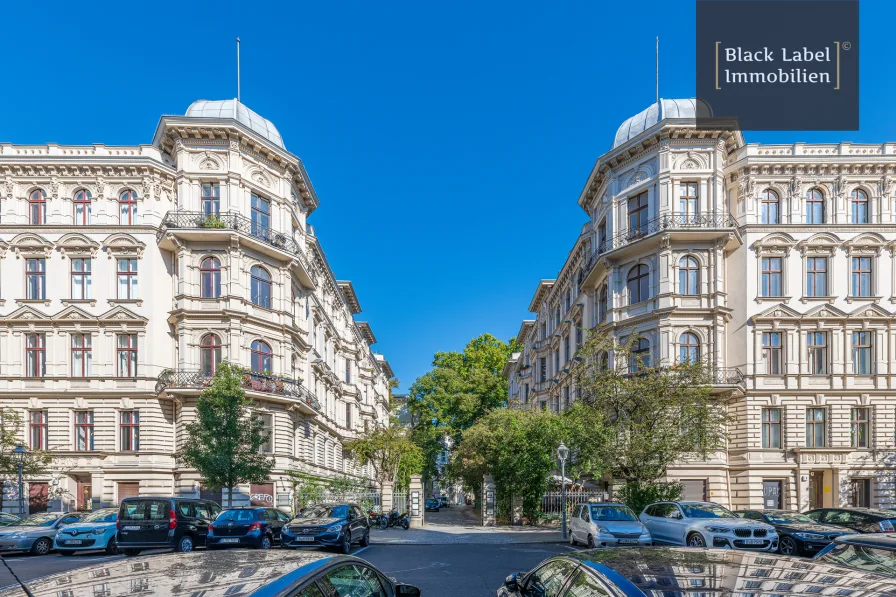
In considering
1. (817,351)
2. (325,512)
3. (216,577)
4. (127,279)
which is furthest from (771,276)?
(216,577)

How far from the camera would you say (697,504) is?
755 inches

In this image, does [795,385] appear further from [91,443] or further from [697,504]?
[91,443]

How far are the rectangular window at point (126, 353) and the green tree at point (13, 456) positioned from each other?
4.90 m

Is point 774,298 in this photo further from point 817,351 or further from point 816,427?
point 816,427

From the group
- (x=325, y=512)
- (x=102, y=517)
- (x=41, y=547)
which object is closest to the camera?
(x=102, y=517)

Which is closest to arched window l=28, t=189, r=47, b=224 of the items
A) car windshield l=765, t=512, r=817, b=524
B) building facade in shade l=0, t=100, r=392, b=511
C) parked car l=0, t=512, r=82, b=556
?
building facade in shade l=0, t=100, r=392, b=511

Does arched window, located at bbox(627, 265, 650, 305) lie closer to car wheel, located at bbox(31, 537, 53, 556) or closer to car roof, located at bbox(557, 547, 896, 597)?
car wheel, located at bbox(31, 537, 53, 556)

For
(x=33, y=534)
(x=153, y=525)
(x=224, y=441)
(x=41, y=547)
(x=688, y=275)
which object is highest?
(x=688, y=275)

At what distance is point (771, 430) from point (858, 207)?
40.9 ft

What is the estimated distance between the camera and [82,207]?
32562mm

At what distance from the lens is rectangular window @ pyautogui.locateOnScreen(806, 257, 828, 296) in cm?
3334

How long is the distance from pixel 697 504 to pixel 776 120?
1909cm

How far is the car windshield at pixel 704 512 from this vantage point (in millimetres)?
18172

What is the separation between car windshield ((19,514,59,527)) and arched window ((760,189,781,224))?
33722mm
